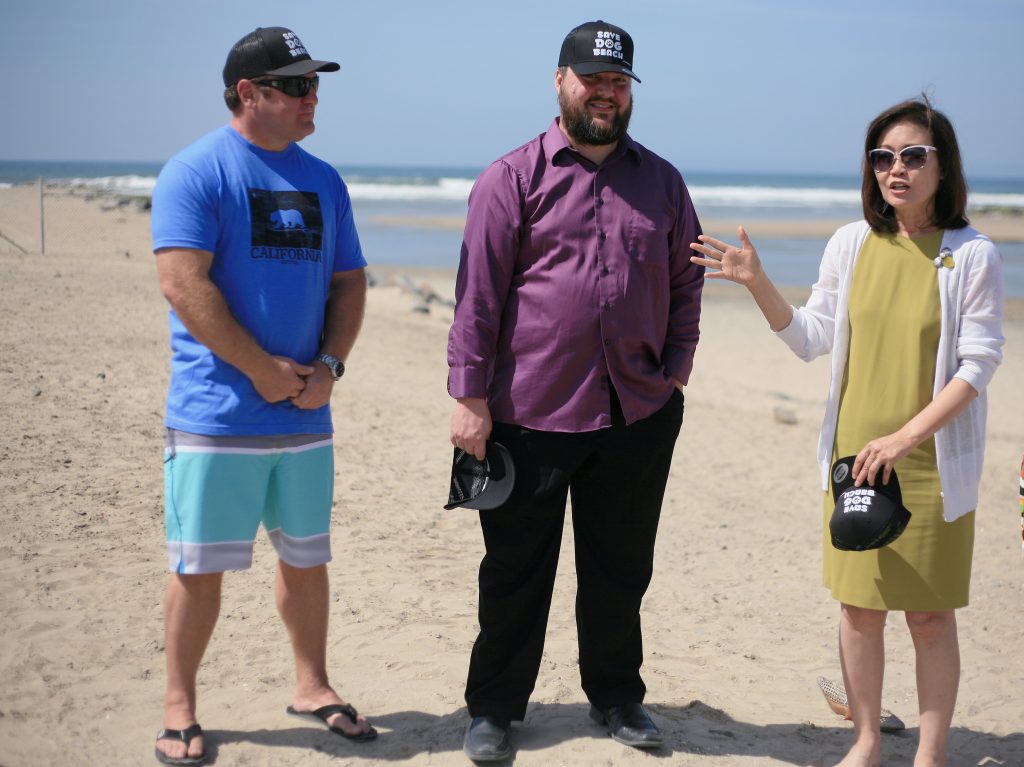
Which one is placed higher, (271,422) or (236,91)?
(236,91)

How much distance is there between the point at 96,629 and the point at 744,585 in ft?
10.7

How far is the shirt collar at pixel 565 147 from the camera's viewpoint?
3328 mm

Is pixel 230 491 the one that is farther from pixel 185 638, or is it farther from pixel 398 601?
pixel 398 601

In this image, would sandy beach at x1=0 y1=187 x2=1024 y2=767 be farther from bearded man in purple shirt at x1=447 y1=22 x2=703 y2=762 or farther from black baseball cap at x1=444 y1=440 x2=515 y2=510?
black baseball cap at x1=444 y1=440 x2=515 y2=510

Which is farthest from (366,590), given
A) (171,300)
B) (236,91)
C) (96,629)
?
(236,91)

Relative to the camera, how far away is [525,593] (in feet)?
11.3

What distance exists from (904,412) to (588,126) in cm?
131

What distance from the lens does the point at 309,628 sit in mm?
3586

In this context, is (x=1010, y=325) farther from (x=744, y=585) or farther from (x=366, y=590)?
(x=366, y=590)

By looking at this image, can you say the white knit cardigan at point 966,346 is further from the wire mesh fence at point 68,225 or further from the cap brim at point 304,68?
the wire mesh fence at point 68,225

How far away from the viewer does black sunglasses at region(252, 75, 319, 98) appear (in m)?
3.25

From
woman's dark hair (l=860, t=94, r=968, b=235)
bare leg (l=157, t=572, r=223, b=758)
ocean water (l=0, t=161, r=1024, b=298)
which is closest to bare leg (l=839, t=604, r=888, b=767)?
woman's dark hair (l=860, t=94, r=968, b=235)

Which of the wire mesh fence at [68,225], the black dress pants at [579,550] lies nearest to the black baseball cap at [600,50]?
the black dress pants at [579,550]

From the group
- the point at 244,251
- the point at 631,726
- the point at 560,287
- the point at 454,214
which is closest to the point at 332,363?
the point at 244,251
